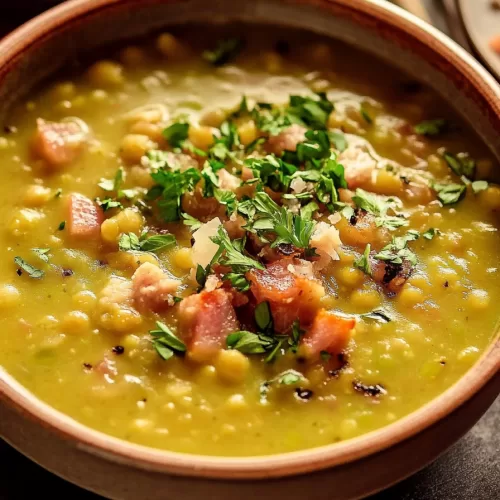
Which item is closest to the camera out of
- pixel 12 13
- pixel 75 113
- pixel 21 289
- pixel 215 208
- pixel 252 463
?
pixel 252 463

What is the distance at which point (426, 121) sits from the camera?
366 centimetres

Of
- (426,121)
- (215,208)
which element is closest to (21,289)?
(215,208)

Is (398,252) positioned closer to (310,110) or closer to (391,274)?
(391,274)

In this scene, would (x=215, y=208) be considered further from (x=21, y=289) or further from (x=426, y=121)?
(x=426, y=121)

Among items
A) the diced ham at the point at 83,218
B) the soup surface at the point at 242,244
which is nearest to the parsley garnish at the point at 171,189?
the soup surface at the point at 242,244

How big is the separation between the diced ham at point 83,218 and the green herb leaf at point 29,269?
0.20m

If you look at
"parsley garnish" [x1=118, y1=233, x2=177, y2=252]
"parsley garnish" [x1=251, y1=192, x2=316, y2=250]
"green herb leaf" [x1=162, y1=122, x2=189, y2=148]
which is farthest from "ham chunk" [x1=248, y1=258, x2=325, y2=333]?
"green herb leaf" [x1=162, y1=122, x2=189, y2=148]

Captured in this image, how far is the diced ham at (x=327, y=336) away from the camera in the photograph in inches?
111

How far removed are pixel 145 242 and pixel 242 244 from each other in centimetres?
37

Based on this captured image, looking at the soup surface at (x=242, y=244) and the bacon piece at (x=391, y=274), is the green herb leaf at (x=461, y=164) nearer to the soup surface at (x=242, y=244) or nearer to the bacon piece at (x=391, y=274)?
the soup surface at (x=242, y=244)

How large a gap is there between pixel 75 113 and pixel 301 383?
1.63m

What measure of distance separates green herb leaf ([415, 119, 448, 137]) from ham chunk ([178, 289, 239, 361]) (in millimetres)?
1248

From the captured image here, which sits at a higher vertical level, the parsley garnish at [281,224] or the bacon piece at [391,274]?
the parsley garnish at [281,224]

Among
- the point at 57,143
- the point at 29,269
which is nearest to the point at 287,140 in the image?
the point at 57,143
